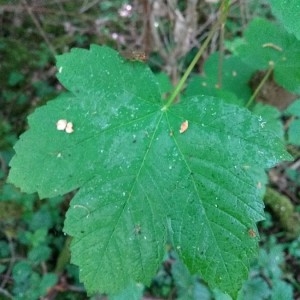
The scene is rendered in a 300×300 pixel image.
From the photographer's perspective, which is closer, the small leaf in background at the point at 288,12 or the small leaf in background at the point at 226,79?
the small leaf in background at the point at 288,12

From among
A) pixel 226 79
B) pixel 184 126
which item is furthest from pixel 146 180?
pixel 226 79

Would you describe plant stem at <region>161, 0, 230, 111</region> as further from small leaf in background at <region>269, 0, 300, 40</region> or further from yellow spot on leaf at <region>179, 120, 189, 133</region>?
small leaf in background at <region>269, 0, 300, 40</region>

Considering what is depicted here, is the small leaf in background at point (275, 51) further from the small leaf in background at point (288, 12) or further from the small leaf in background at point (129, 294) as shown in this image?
the small leaf in background at point (129, 294)

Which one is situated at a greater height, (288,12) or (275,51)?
(288,12)

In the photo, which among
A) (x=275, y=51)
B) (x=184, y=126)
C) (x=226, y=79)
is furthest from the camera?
(x=226, y=79)

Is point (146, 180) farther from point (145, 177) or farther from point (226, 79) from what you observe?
point (226, 79)

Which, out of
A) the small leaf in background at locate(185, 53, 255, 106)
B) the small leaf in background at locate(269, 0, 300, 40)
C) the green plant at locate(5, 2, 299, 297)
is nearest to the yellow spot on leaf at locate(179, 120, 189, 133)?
the green plant at locate(5, 2, 299, 297)

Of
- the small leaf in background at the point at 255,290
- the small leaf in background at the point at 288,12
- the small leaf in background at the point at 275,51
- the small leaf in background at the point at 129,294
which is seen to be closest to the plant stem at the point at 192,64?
the small leaf in background at the point at 288,12
